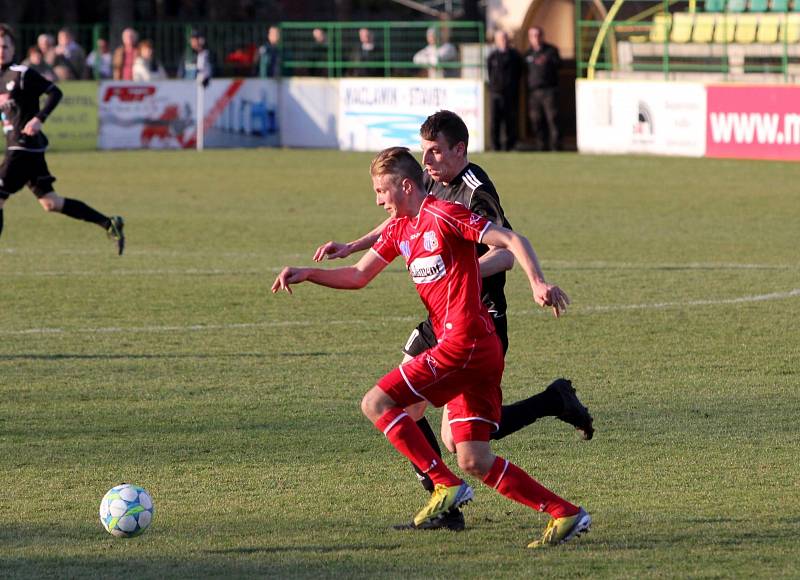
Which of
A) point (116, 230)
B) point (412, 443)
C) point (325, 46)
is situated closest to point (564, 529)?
point (412, 443)

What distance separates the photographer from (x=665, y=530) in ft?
18.2

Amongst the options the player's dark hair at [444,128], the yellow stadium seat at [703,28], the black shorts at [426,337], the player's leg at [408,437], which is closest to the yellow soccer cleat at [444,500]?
the player's leg at [408,437]

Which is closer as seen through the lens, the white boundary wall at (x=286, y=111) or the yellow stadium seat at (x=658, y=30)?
the white boundary wall at (x=286, y=111)

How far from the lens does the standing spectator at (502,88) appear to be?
86.3ft

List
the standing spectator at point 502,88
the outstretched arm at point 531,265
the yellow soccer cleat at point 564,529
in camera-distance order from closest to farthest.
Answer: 1. the outstretched arm at point 531,265
2. the yellow soccer cleat at point 564,529
3. the standing spectator at point 502,88

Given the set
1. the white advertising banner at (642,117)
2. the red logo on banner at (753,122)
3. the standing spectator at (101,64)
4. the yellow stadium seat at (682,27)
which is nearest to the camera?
the red logo on banner at (753,122)

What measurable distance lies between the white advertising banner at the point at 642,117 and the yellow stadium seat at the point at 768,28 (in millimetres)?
3140

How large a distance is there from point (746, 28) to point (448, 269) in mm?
22779

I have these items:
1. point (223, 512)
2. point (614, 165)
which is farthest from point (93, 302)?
point (614, 165)

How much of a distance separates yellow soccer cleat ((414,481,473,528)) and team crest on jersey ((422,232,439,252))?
2.89 ft

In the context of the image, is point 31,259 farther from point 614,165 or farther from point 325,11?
point 325,11

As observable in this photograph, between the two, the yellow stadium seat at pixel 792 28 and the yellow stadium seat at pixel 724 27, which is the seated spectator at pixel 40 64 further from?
the yellow stadium seat at pixel 792 28

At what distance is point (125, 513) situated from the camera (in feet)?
17.8

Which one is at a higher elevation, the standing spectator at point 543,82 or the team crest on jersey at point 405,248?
the team crest on jersey at point 405,248
